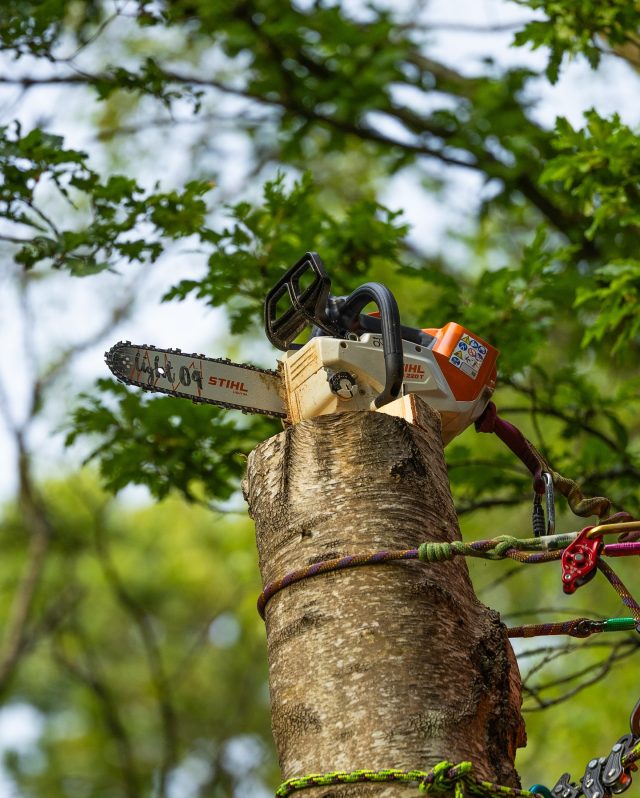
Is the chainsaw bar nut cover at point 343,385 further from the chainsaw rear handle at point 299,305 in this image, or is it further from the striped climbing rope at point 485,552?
the striped climbing rope at point 485,552

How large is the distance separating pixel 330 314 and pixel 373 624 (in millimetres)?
1093

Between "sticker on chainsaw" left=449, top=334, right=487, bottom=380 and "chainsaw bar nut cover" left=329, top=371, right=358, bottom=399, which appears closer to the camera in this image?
"chainsaw bar nut cover" left=329, top=371, right=358, bottom=399

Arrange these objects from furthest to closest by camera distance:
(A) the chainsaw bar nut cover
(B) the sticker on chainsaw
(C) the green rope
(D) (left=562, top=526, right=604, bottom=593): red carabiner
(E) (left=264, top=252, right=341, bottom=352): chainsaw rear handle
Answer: (B) the sticker on chainsaw, (E) (left=264, top=252, right=341, bottom=352): chainsaw rear handle, (A) the chainsaw bar nut cover, (D) (left=562, top=526, right=604, bottom=593): red carabiner, (C) the green rope

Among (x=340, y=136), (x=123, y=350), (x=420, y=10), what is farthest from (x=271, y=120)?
(x=123, y=350)

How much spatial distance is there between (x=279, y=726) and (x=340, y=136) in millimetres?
4958

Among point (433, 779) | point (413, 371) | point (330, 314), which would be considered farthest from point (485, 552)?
point (330, 314)

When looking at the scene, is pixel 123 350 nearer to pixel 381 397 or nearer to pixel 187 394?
pixel 187 394

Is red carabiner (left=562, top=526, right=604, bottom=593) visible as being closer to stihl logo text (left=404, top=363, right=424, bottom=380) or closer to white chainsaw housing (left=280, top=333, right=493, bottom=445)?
white chainsaw housing (left=280, top=333, right=493, bottom=445)

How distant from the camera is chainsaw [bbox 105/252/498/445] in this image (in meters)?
2.55

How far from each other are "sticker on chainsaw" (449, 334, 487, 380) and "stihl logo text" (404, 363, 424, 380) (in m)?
0.14

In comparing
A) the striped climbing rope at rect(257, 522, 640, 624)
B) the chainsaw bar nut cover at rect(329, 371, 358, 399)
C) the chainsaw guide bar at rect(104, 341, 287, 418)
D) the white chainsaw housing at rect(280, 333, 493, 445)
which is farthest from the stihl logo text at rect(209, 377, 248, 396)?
the striped climbing rope at rect(257, 522, 640, 624)

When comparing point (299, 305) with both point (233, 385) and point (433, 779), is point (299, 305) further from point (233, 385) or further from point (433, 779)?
point (433, 779)

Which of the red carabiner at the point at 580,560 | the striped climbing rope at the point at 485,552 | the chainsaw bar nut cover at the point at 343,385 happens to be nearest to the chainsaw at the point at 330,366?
the chainsaw bar nut cover at the point at 343,385

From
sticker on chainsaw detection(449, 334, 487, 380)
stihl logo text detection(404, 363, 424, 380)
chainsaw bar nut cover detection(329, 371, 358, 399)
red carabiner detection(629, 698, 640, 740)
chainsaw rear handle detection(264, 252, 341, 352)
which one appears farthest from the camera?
sticker on chainsaw detection(449, 334, 487, 380)
